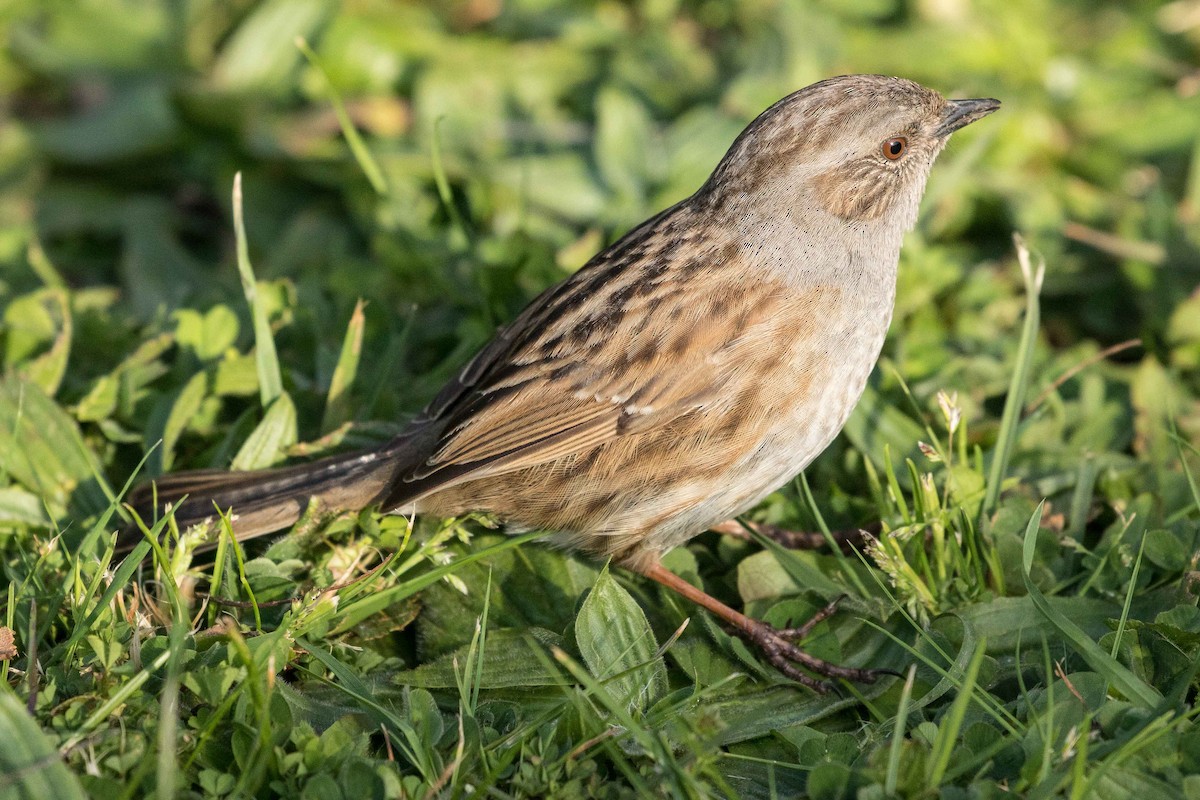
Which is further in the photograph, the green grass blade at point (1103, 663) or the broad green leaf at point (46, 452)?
the broad green leaf at point (46, 452)

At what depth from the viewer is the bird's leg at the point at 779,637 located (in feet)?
12.2

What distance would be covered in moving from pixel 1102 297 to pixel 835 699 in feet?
9.69

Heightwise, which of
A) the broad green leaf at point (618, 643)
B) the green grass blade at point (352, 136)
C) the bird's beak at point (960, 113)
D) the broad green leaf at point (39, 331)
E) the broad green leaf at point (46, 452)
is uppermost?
the bird's beak at point (960, 113)

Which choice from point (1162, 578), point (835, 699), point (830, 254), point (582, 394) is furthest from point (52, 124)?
point (1162, 578)

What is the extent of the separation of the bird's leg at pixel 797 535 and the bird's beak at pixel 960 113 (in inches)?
56.1

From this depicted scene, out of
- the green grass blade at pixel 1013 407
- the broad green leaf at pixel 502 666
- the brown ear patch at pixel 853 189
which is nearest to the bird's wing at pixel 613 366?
the brown ear patch at pixel 853 189

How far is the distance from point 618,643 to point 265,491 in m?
1.30

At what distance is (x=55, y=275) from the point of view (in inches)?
220

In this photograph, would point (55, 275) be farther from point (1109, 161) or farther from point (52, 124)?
point (1109, 161)

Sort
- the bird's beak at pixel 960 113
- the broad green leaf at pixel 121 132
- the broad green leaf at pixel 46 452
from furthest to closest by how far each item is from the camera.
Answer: the broad green leaf at pixel 121 132 < the bird's beak at pixel 960 113 < the broad green leaf at pixel 46 452

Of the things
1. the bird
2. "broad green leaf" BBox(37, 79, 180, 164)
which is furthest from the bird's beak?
Result: "broad green leaf" BBox(37, 79, 180, 164)

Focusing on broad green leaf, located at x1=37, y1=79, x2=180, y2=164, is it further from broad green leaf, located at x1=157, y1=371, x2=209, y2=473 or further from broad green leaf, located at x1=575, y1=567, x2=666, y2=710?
broad green leaf, located at x1=575, y1=567, x2=666, y2=710

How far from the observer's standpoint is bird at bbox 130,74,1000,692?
388 cm

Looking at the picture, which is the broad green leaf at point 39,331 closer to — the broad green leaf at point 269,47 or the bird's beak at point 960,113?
the broad green leaf at point 269,47
